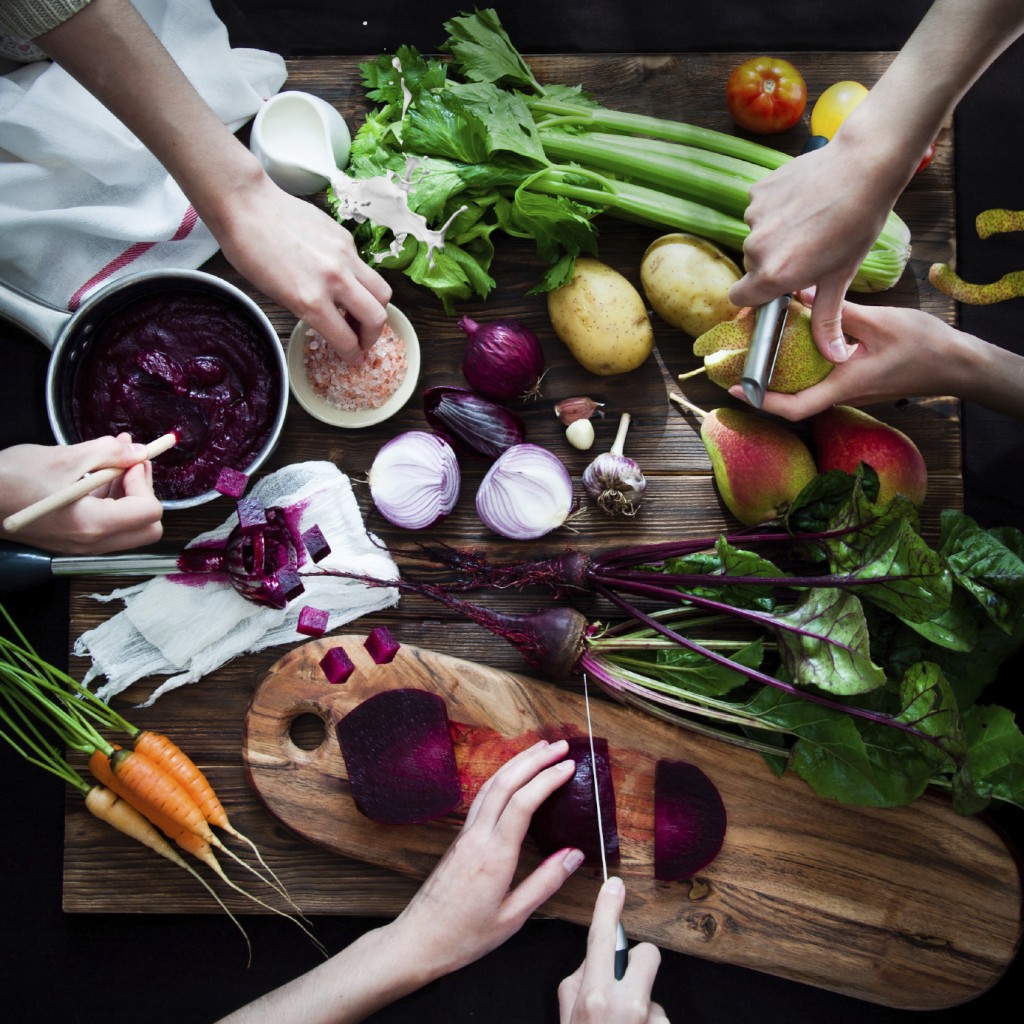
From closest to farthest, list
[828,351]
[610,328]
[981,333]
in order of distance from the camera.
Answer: [828,351] < [610,328] < [981,333]

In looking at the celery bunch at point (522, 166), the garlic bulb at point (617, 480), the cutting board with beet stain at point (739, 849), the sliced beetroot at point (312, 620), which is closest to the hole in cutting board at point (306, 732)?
the cutting board with beet stain at point (739, 849)

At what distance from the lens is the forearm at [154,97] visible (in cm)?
117

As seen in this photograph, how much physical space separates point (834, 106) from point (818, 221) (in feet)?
1.56

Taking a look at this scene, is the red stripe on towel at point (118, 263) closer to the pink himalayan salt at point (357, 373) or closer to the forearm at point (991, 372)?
the pink himalayan salt at point (357, 373)

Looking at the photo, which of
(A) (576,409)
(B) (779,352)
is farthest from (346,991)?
(B) (779,352)

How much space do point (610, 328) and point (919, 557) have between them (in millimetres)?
650

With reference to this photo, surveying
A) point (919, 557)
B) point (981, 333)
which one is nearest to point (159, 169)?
point (919, 557)

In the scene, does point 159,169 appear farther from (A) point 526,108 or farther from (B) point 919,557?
(B) point 919,557

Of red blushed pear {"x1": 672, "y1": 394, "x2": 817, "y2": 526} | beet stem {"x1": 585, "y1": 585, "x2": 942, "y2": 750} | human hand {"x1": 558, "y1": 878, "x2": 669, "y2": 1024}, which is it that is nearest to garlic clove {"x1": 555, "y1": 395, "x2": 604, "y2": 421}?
red blushed pear {"x1": 672, "y1": 394, "x2": 817, "y2": 526}

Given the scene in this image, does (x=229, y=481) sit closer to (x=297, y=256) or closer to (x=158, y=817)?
(x=297, y=256)

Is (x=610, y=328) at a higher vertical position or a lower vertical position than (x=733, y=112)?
lower

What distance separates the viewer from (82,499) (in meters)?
1.38

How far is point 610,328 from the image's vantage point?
1.62m

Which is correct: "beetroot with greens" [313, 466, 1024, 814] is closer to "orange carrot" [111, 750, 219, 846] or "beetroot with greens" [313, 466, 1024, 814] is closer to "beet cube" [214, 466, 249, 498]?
"beet cube" [214, 466, 249, 498]
